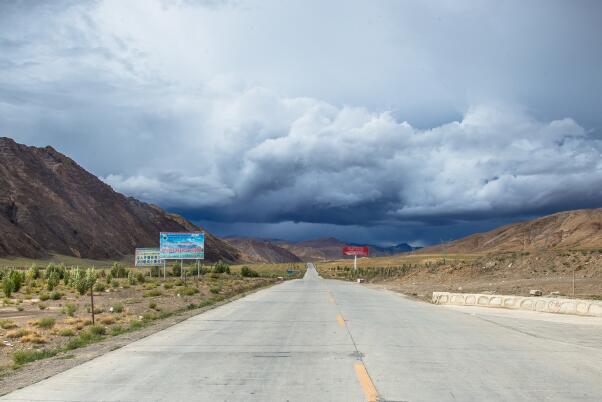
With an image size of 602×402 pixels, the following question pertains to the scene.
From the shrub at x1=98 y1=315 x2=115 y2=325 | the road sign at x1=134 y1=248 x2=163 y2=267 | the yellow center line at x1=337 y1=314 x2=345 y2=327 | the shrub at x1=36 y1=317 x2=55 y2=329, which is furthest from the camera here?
the road sign at x1=134 y1=248 x2=163 y2=267

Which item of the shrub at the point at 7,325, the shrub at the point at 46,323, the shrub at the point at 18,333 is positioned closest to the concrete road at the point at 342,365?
the shrub at the point at 18,333

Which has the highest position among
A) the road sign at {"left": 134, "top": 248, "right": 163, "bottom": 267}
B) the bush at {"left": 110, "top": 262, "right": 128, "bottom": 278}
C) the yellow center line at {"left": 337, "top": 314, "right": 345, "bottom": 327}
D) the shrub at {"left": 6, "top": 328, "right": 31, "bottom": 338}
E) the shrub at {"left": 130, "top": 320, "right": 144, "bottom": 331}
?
the road sign at {"left": 134, "top": 248, "right": 163, "bottom": 267}

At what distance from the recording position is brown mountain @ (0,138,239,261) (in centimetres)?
10094

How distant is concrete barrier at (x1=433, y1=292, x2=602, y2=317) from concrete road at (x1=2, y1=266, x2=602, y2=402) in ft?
14.4

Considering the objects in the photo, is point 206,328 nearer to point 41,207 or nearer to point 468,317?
point 468,317

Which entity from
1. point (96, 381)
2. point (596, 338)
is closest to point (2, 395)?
point (96, 381)

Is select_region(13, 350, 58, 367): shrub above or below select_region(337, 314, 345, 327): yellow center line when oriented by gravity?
below

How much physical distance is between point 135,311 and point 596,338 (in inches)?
662

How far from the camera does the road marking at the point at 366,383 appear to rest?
761 cm

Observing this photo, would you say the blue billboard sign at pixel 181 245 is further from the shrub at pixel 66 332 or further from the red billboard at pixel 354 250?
the red billboard at pixel 354 250

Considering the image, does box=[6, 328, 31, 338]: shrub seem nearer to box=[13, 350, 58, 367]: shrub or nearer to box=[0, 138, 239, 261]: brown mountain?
box=[13, 350, 58, 367]: shrub

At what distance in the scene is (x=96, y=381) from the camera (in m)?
8.85

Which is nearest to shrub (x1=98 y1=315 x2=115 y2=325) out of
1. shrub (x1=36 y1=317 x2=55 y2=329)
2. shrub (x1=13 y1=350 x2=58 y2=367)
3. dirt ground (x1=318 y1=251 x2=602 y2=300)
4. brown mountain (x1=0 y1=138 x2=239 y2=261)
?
shrub (x1=36 y1=317 x2=55 y2=329)

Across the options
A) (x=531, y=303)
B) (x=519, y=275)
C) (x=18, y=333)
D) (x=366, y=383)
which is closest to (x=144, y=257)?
(x=519, y=275)
